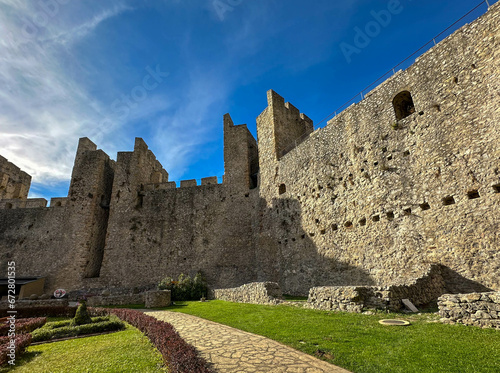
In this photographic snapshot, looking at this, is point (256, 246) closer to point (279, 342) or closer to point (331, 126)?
point (331, 126)

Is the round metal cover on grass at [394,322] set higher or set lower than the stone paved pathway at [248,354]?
higher

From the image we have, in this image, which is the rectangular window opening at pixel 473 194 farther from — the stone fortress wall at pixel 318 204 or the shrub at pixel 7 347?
the shrub at pixel 7 347

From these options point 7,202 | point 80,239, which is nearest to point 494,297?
point 80,239

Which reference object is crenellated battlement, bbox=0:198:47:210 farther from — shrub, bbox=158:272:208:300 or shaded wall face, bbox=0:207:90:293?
shrub, bbox=158:272:208:300

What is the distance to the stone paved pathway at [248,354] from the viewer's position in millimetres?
4898

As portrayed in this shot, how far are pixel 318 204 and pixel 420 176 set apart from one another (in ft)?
20.4

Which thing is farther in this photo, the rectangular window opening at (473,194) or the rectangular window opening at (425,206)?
the rectangular window opening at (425,206)

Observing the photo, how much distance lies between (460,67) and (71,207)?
30851 millimetres

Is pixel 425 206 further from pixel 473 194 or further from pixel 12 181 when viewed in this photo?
pixel 12 181

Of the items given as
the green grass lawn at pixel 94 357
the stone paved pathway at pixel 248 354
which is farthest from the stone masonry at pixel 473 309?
the green grass lawn at pixel 94 357

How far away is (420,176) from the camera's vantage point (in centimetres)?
1177

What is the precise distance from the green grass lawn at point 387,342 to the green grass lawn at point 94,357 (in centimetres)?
294

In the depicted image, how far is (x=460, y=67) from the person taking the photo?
11250 millimetres

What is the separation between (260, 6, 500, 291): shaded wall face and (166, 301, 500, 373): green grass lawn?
3856mm
